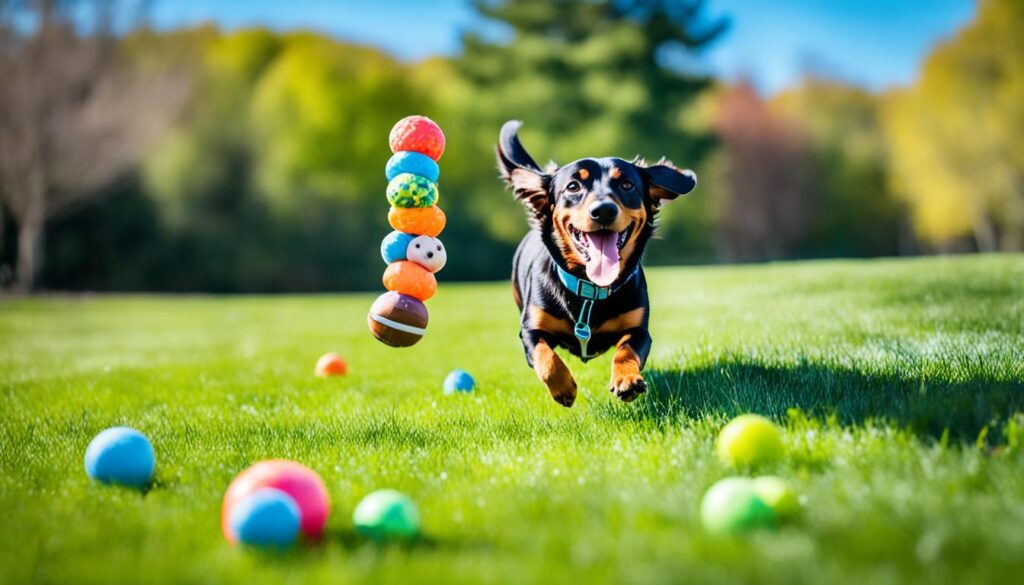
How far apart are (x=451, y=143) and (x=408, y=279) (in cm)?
2774

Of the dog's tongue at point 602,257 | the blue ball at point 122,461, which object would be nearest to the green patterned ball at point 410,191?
the dog's tongue at point 602,257

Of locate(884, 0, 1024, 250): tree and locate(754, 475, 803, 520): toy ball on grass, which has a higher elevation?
locate(884, 0, 1024, 250): tree

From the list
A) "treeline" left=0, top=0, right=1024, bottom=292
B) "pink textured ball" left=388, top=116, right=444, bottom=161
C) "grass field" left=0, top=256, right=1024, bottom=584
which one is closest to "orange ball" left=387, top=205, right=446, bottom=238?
"pink textured ball" left=388, top=116, right=444, bottom=161

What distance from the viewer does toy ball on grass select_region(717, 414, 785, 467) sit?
3154 millimetres

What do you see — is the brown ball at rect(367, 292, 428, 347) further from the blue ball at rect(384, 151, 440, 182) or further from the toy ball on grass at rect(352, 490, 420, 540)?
the toy ball on grass at rect(352, 490, 420, 540)

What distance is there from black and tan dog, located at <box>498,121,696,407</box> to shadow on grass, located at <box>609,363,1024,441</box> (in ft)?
1.08

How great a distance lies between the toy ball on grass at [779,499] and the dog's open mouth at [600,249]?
1.95 m

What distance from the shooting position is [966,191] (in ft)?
95.6

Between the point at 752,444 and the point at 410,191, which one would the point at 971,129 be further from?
the point at 752,444

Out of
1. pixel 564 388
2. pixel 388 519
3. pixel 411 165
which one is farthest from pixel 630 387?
pixel 411 165

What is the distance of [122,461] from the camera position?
11.4ft

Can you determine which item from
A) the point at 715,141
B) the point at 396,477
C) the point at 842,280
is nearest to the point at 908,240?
the point at 715,141

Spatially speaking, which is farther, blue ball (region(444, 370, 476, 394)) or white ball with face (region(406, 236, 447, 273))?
blue ball (region(444, 370, 476, 394))

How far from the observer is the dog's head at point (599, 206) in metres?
4.47
